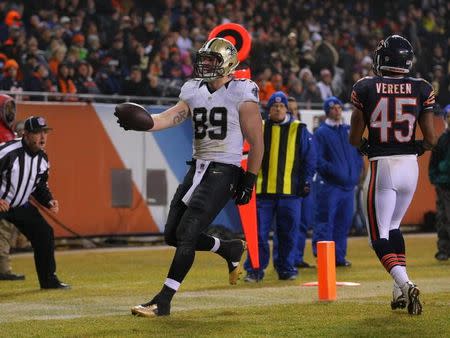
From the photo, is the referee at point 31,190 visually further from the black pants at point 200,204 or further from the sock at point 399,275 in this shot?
the sock at point 399,275

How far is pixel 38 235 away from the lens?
1175 centimetres

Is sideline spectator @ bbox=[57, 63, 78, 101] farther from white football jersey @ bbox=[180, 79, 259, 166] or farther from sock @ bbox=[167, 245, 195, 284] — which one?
sock @ bbox=[167, 245, 195, 284]

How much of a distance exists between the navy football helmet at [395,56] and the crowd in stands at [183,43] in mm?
8979

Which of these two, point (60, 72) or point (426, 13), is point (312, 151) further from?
point (426, 13)

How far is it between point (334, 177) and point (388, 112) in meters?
5.45

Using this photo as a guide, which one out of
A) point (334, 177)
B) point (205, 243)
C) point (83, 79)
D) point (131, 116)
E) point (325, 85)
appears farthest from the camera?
point (325, 85)

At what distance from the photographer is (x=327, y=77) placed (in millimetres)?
21781

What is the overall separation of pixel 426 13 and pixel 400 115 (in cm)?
2020

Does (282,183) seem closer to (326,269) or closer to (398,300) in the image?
(326,269)

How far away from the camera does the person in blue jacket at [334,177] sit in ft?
47.6

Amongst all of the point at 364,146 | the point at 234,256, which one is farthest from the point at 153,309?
the point at 364,146

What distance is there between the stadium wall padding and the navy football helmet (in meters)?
8.62

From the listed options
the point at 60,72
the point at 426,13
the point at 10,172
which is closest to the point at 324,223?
the point at 10,172

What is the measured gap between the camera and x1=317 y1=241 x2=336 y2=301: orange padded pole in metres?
9.68
